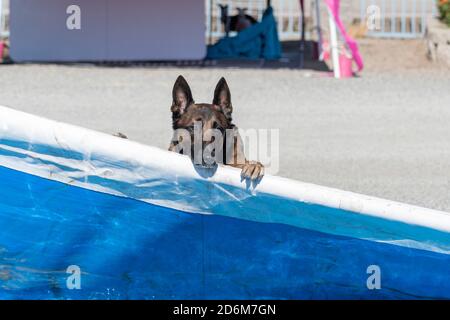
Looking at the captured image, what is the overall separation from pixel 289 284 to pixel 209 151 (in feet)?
2.95

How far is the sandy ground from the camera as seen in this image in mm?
11695

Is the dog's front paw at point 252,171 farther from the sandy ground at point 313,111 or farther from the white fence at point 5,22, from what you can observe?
the white fence at point 5,22

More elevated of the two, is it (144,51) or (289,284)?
(144,51)

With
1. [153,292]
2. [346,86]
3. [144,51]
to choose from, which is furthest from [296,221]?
[144,51]

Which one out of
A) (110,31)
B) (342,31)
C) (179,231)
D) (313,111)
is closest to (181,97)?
(179,231)

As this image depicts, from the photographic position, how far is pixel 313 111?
50.0ft

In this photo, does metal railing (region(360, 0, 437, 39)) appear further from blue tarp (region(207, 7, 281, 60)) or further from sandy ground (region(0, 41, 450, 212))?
sandy ground (region(0, 41, 450, 212))

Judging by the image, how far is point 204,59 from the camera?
21.6 m

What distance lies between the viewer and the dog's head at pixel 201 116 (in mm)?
6234

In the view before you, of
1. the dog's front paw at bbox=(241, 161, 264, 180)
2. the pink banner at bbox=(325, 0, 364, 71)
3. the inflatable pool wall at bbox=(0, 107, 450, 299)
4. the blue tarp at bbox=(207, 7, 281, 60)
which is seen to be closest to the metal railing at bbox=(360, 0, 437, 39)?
the blue tarp at bbox=(207, 7, 281, 60)

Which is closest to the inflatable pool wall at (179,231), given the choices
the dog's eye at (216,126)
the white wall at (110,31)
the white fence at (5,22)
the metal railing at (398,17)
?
the dog's eye at (216,126)

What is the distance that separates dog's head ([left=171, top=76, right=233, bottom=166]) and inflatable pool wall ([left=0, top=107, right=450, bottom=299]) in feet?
1.33
